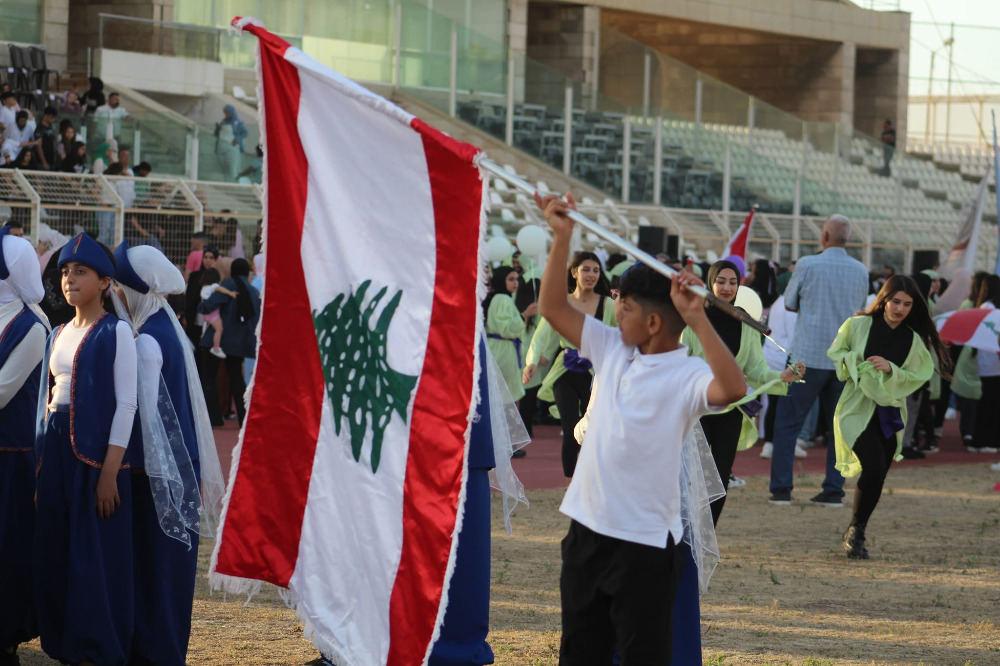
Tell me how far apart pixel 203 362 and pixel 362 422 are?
10821 millimetres

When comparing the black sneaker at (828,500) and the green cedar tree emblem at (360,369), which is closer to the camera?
the green cedar tree emblem at (360,369)

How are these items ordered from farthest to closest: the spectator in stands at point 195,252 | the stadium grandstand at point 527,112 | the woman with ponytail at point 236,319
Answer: the stadium grandstand at point 527,112 < the spectator in stands at point 195,252 < the woman with ponytail at point 236,319

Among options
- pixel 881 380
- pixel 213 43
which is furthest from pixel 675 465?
pixel 213 43

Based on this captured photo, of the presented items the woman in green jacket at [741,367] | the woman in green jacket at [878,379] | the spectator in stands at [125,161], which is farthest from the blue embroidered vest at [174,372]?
the spectator in stands at [125,161]

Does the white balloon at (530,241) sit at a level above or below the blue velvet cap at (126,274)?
above

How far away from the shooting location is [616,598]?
4121 mm

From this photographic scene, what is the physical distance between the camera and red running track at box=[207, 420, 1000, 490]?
11.9 m

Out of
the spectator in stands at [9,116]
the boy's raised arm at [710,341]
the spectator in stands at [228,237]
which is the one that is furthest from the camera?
the spectator in stands at [9,116]

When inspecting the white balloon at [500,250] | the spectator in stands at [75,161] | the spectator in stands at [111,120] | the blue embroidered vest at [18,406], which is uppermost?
the spectator in stands at [111,120]

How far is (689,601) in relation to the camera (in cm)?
522

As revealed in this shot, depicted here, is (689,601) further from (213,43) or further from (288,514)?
(213,43)

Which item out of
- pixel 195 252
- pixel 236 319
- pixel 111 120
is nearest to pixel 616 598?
pixel 236 319

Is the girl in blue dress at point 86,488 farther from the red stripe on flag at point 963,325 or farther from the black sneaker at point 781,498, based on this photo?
the red stripe on flag at point 963,325

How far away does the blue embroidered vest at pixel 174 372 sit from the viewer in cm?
545
